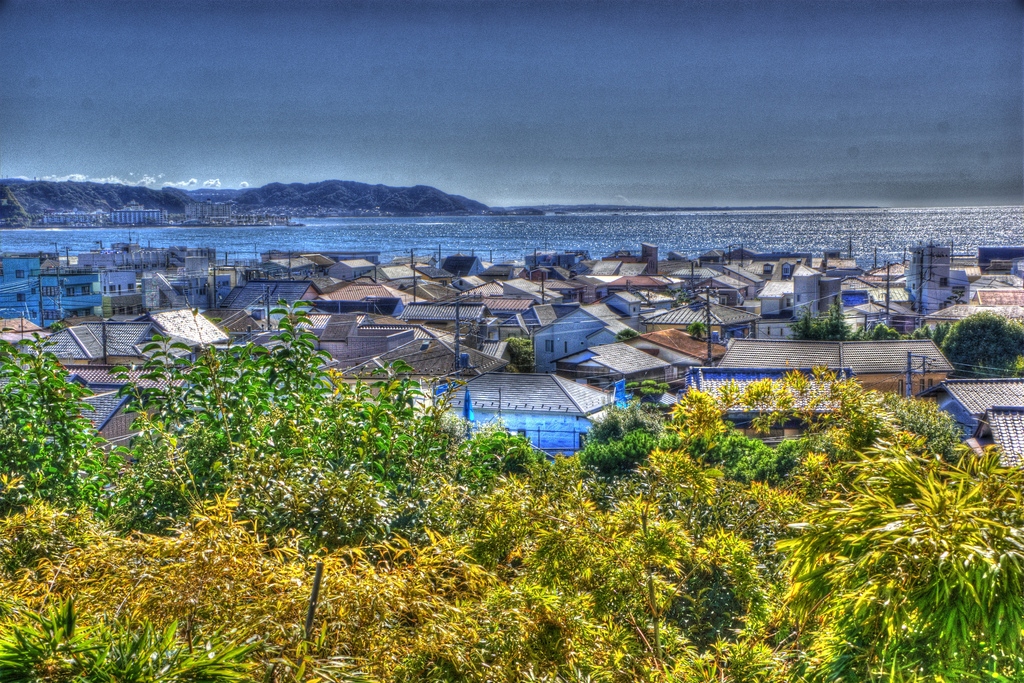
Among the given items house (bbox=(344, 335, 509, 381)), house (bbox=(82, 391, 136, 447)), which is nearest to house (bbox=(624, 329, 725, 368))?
house (bbox=(344, 335, 509, 381))

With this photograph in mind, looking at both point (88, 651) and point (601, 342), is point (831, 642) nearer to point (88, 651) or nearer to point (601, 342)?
point (88, 651)

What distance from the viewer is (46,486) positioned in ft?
7.07

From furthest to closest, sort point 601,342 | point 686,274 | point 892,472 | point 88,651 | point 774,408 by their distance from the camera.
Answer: point 686,274, point 601,342, point 774,408, point 892,472, point 88,651

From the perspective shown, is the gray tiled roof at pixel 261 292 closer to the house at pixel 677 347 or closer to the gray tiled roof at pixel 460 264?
the house at pixel 677 347

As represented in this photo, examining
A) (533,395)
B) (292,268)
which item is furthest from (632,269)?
(533,395)

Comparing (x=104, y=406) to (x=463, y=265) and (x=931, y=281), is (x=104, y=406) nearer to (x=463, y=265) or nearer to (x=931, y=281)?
(x=931, y=281)

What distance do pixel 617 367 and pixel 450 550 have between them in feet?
33.9

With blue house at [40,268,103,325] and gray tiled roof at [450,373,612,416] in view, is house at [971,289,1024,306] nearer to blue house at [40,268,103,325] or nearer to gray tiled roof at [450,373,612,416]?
gray tiled roof at [450,373,612,416]

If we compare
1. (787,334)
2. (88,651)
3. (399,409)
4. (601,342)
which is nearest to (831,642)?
(88,651)

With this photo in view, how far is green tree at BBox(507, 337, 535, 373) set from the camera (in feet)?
40.3

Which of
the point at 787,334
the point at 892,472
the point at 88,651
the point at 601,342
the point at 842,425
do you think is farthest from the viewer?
the point at 787,334

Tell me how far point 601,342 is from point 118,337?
789 cm

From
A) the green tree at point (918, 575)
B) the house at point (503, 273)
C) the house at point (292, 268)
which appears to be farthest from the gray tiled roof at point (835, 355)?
the house at point (292, 268)

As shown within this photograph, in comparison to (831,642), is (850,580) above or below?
above
